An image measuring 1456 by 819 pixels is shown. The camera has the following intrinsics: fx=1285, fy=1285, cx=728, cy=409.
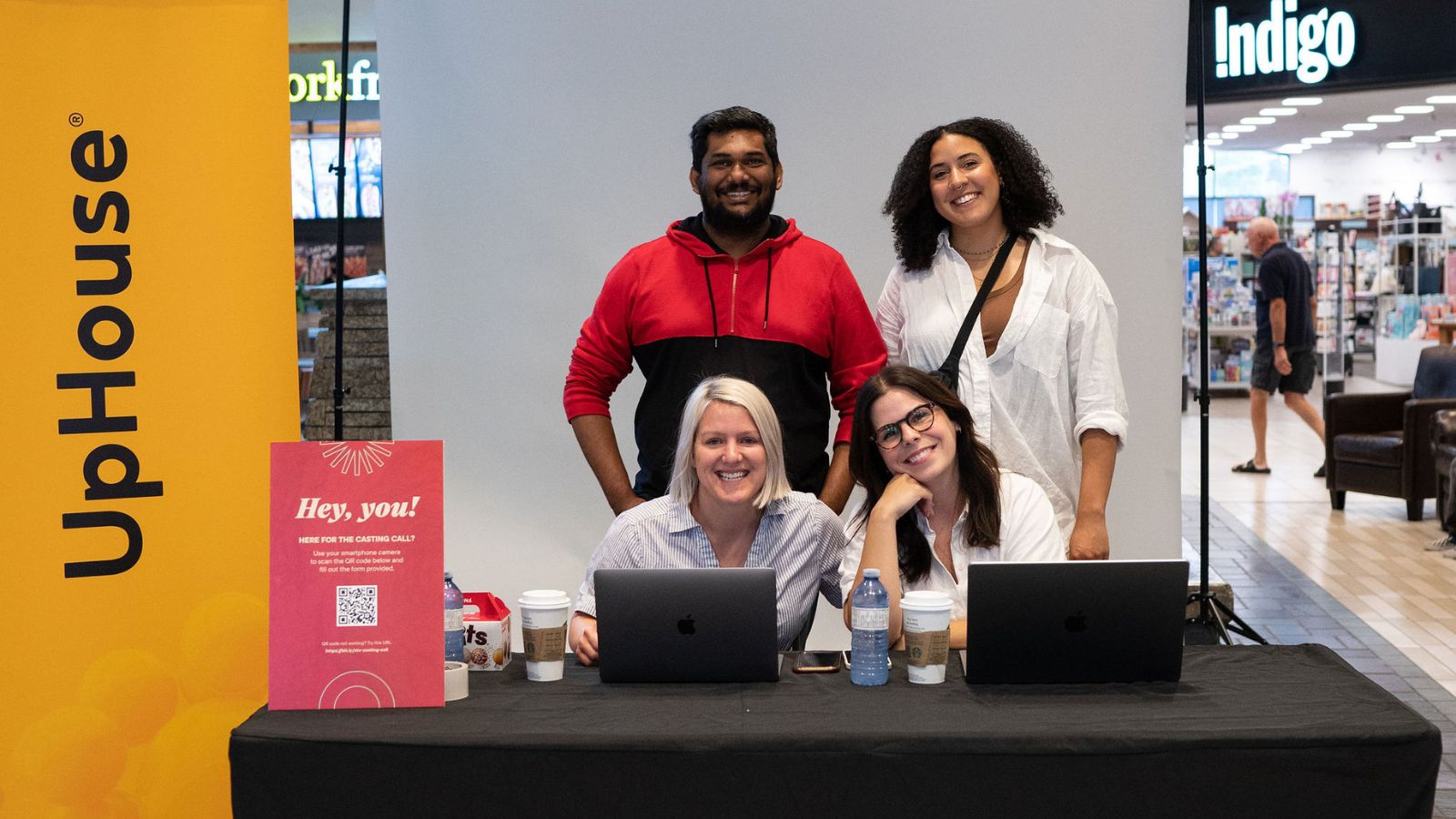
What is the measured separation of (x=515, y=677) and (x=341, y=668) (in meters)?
0.28

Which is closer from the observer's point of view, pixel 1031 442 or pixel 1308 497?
pixel 1031 442

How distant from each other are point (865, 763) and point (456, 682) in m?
0.61

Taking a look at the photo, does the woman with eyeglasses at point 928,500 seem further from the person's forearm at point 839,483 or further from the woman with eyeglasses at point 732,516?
the person's forearm at point 839,483

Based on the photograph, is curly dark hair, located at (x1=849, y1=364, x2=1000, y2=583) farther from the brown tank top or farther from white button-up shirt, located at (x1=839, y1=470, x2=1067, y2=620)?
the brown tank top

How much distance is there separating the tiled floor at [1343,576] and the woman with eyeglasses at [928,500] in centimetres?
147

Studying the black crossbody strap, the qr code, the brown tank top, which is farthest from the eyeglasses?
the qr code

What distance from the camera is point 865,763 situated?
1.62m

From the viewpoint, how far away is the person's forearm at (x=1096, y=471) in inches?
98.8

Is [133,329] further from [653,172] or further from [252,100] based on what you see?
[653,172]

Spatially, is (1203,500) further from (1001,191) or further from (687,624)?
(687,624)

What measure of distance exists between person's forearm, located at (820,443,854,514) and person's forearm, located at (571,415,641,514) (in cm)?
41

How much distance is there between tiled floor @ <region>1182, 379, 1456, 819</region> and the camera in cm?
411

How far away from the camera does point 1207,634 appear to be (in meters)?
3.56

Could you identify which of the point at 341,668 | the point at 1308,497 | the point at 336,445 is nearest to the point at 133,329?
the point at 336,445
